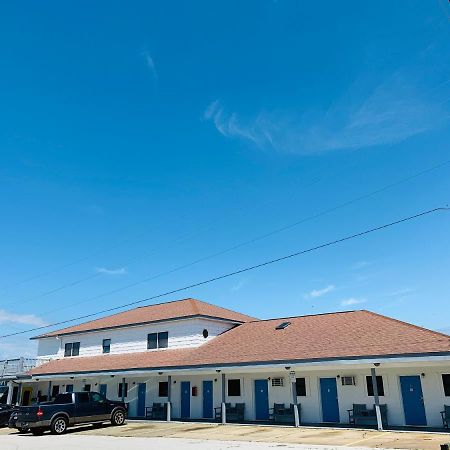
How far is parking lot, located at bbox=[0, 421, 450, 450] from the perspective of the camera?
44.9ft

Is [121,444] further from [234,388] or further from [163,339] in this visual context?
[163,339]

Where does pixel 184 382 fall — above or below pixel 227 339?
below

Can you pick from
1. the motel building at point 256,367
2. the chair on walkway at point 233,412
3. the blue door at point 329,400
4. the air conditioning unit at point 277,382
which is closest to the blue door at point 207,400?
the motel building at point 256,367

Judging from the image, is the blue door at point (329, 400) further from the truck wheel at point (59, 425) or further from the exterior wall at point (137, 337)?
the truck wheel at point (59, 425)

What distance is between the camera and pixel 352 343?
63.3 ft

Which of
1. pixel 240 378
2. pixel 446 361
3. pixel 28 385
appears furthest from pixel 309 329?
pixel 28 385

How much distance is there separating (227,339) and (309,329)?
5.10 meters

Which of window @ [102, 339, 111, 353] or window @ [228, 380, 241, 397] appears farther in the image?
window @ [102, 339, 111, 353]

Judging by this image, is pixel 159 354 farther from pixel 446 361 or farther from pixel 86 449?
pixel 446 361

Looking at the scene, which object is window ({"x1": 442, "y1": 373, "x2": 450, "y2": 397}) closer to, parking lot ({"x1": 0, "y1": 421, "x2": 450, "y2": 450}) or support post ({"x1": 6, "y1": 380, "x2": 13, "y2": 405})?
parking lot ({"x1": 0, "y1": 421, "x2": 450, "y2": 450})

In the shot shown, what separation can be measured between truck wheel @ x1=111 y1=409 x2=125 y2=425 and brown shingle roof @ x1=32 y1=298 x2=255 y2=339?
7166mm

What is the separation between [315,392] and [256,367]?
3.28m

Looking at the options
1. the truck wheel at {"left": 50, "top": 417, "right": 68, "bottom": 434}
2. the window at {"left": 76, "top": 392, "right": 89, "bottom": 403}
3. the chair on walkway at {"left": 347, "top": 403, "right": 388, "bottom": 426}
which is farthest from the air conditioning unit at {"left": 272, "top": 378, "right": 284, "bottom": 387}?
→ the truck wheel at {"left": 50, "top": 417, "right": 68, "bottom": 434}

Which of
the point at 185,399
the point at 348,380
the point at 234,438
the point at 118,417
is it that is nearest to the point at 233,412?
the point at 185,399
